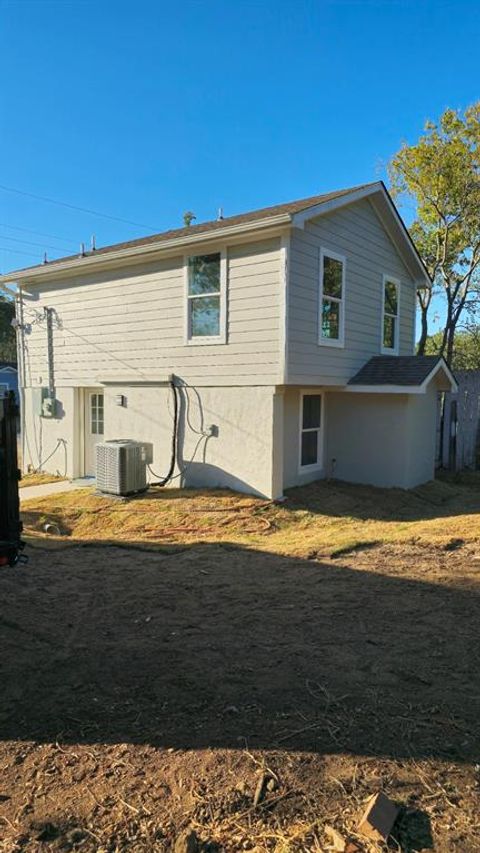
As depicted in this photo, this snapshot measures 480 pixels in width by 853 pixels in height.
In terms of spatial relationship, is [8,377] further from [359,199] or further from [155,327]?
[359,199]

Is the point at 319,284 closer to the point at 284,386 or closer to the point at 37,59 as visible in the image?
the point at 284,386

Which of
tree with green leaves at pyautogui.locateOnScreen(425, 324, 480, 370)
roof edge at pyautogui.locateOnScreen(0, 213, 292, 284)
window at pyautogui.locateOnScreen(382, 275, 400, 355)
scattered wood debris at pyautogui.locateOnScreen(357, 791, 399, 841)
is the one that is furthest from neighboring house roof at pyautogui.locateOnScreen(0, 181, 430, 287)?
tree with green leaves at pyautogui.locateOnScreen(425, 324, 480, 370)

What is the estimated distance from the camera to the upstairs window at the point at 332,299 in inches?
393

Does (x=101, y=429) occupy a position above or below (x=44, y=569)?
above

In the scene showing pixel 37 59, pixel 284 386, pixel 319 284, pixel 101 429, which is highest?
pixel 37 59

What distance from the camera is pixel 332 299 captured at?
33.8 ft

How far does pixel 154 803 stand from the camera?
2.23m

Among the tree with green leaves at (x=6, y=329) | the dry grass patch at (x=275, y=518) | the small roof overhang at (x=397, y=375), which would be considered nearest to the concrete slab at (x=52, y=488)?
the dry grass patch at (x=275, y=518)

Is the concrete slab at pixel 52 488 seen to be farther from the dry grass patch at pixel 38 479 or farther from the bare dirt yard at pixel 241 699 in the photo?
the bare dirt yard at pixel 241 699

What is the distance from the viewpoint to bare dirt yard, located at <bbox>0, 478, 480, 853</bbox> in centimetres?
213

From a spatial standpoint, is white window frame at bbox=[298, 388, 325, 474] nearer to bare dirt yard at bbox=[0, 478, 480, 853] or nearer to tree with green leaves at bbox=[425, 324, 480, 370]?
bare dirt yard at bbox=[0, 478, 480, 853]

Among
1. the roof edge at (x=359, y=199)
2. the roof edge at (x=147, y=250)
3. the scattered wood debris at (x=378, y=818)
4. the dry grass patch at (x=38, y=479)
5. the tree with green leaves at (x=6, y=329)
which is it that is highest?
the tree with green leaves at (x=6, y=329)

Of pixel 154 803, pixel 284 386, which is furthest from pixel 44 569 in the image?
pixel 284 386

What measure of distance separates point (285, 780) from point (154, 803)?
547mm
